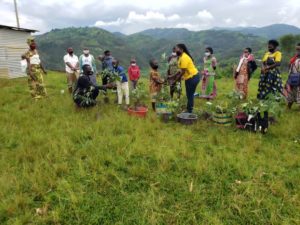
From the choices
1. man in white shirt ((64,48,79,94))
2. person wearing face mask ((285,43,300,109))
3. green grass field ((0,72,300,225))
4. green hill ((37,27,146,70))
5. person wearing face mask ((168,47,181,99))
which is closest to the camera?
green grass field ((0,72,300,225))

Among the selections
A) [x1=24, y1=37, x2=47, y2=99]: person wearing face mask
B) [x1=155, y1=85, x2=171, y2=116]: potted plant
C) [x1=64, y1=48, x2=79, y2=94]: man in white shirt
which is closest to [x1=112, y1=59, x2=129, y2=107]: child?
[x1=155, y1=85, x2=171, y2=116]: potted plant

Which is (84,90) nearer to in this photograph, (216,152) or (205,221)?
(216,152)

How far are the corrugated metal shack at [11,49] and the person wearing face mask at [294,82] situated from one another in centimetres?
1959

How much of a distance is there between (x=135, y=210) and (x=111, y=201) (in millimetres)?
390

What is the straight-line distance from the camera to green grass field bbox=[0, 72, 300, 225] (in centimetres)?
339

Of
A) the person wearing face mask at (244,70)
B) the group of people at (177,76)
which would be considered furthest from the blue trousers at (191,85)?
the person wearing face mask at (244,70)

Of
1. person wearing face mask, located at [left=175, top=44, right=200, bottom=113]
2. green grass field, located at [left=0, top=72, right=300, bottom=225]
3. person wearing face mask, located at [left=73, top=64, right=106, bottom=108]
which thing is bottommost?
green grass field, located at [left=0, top=72, right=300, bottom=225]

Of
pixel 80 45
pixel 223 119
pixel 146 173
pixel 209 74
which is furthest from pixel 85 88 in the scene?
pixel 80 45

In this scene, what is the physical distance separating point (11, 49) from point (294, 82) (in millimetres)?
20446

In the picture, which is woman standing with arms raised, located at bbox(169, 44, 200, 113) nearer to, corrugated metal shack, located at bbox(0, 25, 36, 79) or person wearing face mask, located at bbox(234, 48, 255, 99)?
person wearing face mask, located at bbox(234, 48, 255, 99)

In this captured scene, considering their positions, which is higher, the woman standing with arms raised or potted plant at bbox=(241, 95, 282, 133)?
the woman standing with arms raised

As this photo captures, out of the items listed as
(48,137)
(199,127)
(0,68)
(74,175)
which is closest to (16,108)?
(48,137)

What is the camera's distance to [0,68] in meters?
19.9

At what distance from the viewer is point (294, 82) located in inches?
312
